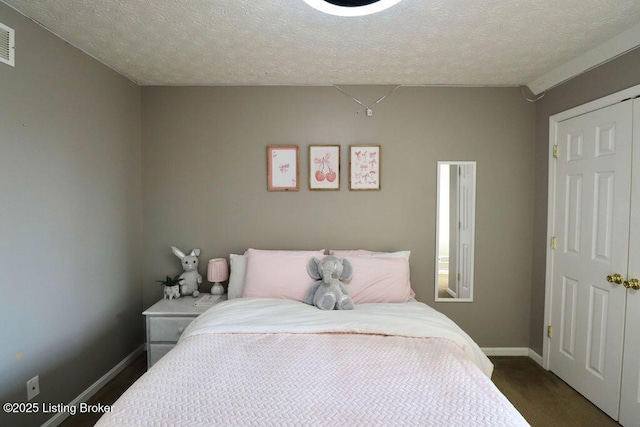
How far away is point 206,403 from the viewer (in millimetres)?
1154

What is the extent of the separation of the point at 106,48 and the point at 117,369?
2446 millimetres

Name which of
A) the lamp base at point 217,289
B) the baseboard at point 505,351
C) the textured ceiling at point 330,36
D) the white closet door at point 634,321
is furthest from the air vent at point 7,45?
the baseboard at point 505,351

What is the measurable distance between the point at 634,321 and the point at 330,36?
258 cm

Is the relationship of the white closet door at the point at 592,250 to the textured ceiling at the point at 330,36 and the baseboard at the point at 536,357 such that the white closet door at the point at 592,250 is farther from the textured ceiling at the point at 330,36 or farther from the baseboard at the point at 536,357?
the textured ceiling at the point at 330,36

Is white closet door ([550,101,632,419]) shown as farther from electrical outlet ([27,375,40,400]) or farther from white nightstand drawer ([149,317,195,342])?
electrical outlet ([27,375,40,400])

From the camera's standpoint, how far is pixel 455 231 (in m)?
2.77

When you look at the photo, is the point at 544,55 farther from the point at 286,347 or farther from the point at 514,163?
the point at 286,347

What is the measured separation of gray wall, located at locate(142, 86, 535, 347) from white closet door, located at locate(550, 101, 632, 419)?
0.36m

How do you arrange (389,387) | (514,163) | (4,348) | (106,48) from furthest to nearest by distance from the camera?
(514,163)
(106,48)
(4,348)
(389,387)

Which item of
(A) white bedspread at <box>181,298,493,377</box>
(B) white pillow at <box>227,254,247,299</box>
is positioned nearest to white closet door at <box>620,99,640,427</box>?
(A) white bedspread at <box>181,298,493,377</box>

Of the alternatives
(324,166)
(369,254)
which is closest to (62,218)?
(324,166)

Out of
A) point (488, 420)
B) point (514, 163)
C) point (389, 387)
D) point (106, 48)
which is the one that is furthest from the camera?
point (514, 163)

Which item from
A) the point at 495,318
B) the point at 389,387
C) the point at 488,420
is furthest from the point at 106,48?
the point at 495,318

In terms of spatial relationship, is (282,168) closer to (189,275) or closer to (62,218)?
(189,275)
